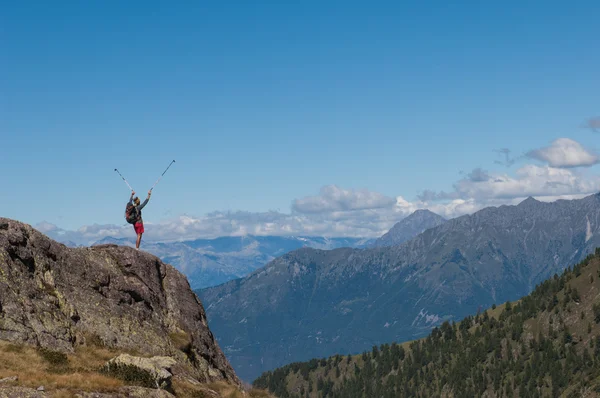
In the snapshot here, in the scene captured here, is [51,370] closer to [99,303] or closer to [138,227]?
[99,303]

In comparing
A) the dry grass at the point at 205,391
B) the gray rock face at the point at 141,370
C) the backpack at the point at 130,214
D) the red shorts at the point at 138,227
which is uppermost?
the backpack at the point at 130,214

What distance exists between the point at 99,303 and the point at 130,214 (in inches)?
390

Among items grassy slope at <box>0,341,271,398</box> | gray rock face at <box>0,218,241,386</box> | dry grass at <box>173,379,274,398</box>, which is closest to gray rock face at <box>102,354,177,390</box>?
grassy slope at <box>0,341,271,398</box>

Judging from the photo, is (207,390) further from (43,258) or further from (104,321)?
(43,258)

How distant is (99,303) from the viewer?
34656mm

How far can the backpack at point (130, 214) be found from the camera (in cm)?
4322

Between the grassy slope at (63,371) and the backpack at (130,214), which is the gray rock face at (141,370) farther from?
the backpack at (130,214)

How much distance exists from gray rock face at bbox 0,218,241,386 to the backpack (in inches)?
99.5

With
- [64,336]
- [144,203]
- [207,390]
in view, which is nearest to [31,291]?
[64,336]

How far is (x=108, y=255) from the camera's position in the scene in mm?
39531

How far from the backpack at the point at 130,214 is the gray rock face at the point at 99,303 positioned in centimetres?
253

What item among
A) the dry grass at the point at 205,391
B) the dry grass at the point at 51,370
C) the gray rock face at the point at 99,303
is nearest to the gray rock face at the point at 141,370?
the dry grass at the point at 51,370

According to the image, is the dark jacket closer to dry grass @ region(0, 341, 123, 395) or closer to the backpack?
the backpack

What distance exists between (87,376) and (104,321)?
9.25m
